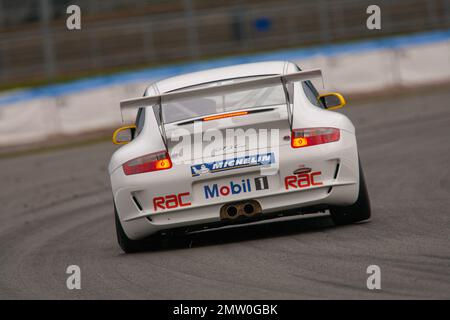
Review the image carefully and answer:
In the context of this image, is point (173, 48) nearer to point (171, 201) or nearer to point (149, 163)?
point (149, 163)

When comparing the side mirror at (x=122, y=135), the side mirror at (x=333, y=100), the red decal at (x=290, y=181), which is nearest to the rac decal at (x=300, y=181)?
the red decal at (x=290, y=181)

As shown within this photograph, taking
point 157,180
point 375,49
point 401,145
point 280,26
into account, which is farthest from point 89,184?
point 280,26

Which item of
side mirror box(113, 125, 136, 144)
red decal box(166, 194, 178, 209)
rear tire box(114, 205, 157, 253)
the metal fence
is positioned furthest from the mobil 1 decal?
the metal fence

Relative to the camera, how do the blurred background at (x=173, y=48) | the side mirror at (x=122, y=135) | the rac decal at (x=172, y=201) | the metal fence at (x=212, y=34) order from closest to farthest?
the rac decal at (x=172, y=201)
the side mirror at (x=122, y=135)
the blurred background at (x=173, y=48)
the metal fence at (x=212, y=34)

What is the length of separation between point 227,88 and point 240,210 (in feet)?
2.85

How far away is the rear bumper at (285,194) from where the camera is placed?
667cm

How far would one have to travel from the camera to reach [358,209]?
7066mm

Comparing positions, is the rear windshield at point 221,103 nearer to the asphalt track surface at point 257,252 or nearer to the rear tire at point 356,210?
the rear tire at point 356,210

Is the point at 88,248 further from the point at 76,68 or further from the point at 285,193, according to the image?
the point at 76,68

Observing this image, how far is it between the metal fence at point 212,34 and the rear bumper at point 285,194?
1797 centimetres

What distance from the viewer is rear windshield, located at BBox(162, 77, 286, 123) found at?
278 inches

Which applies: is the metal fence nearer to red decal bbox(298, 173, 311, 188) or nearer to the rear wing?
the rear wing

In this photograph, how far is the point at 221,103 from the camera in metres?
7.21

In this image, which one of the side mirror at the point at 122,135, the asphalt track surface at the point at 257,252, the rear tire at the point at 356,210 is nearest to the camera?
the asphalt track surface at the point at 257,252
